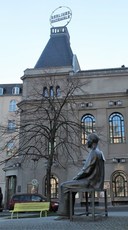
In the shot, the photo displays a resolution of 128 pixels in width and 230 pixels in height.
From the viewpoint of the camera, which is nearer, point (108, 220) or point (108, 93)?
point (108, 220)

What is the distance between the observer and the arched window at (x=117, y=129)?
121 feet

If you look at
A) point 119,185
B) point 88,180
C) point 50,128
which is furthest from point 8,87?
point 88,180

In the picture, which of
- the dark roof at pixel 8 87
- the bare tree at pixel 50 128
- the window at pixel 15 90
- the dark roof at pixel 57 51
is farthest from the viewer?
the dark roof at pixel 8 87

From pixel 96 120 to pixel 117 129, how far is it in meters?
2.56

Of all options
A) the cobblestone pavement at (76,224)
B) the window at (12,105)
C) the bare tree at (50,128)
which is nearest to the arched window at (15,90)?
the window at (12,105)

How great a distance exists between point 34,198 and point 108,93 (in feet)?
54.9

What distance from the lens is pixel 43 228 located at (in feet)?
28.3

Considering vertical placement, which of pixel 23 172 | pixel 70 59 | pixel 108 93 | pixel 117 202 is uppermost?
pixel 70 59

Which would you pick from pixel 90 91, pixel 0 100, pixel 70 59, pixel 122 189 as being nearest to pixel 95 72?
pixel 90 91

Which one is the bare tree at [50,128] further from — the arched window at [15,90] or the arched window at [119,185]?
the arched window at [15,90]

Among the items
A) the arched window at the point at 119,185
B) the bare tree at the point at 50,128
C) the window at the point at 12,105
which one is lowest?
the arched window at the point at 119,185

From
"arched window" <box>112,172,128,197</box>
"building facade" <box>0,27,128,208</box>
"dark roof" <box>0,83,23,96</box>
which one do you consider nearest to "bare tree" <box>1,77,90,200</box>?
"building facade" <box>0,27,128,208</box>

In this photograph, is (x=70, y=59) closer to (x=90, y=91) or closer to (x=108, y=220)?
(x=90, y=91)

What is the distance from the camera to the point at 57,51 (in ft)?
151
